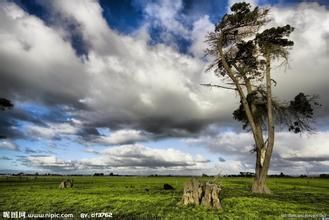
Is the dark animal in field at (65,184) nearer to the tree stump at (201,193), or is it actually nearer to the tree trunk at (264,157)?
the tree trunk at (264,157)

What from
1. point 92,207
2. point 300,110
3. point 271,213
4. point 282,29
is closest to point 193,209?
point 271,213

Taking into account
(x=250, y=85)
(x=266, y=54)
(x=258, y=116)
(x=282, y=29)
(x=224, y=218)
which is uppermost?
(x=282, y=29)

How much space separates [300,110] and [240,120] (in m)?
7.35

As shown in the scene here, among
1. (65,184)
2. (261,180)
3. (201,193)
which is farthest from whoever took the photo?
(65,184)

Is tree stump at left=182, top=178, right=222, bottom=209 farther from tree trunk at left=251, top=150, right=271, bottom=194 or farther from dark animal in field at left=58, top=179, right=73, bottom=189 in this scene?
dark animal in field at left=58, top=179, right=73, bottom=189

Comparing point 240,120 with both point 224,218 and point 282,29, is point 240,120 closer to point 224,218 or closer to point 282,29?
point 282,29

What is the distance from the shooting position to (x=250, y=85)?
38.3 meters

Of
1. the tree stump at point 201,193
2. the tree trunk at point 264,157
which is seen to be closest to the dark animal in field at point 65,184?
the tree trunk at point 264,157

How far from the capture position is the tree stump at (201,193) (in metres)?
22.9

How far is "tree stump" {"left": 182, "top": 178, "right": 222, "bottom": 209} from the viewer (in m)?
22.9

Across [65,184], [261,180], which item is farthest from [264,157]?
[65,184]

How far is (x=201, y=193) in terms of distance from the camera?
24.1 metres

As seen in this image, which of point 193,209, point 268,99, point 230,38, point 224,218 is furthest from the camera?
point 230,38

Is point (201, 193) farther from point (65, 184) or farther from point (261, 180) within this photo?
point (65, 184)
